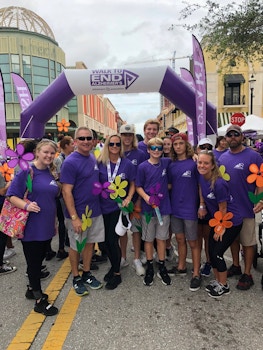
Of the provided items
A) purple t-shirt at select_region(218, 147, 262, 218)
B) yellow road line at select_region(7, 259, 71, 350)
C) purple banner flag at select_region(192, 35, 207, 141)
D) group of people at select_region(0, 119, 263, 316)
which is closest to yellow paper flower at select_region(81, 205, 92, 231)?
group of people at select_region(0, 119, 263, 316)

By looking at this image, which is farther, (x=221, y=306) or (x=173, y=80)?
(x=173, y=80)

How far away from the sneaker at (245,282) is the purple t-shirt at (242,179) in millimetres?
721

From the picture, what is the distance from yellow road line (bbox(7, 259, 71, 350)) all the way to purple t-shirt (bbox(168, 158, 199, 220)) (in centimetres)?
170

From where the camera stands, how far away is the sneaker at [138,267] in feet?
12.8

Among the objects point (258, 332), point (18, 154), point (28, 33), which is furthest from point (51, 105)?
point (28, 33)

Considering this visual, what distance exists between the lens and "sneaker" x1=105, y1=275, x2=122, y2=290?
3.52 m

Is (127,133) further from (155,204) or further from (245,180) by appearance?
(245,180)

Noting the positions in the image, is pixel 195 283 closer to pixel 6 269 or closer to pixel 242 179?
pixel 242 179

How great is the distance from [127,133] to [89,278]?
6.30 ft

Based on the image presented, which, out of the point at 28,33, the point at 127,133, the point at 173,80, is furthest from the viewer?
the point at 28,33

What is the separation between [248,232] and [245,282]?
1.89ft

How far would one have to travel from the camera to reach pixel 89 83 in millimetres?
6211

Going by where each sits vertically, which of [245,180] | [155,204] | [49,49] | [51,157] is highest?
[49,49]

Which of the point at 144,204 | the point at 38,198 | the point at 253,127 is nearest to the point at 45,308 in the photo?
the point at 38,198
